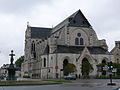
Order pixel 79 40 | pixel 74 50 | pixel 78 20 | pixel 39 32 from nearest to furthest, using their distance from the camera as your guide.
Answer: pixel 74 50
pixel 79 40
pixel 78 20
pixel 39 32

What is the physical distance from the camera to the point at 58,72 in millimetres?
97062

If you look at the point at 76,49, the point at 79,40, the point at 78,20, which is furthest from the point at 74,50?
the point at 78,20

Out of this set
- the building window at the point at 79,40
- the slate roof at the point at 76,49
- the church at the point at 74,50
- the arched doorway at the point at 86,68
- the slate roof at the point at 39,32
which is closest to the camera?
the arched doorway at the point at 86,68

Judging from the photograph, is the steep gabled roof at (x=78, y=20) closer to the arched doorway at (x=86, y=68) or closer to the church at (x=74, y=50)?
the church at (x=74, y=50)

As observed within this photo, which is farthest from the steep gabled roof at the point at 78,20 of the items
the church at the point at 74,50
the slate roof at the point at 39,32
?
the slate roof at the point at 39,32

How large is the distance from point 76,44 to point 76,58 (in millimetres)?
7730

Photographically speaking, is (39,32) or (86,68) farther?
(39,32)

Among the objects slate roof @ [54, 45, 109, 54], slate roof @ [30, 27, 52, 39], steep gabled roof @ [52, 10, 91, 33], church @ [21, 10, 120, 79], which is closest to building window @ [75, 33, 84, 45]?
church @ [21, 10, 120, 79]

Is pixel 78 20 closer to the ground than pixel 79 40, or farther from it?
farther from it

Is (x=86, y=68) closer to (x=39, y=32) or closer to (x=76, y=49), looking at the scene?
(x=76, y=49)

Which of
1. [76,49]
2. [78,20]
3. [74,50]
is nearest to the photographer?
[74,50]

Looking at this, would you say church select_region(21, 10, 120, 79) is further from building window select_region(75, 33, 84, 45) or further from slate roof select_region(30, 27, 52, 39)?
slate roof select_region(30, 27, 52, 39)

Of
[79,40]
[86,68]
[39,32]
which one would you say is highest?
[39,32]

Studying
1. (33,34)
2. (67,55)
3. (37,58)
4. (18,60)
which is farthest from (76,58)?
(18,60)
